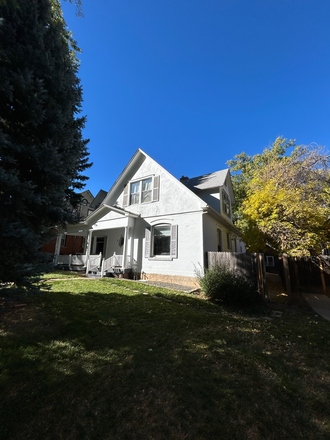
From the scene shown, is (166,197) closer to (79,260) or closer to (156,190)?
(156,190)

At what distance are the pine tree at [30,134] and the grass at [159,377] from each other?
1582 millimetres

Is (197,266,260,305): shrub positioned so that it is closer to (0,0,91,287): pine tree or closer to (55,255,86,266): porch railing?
(0,0,91,287): pine tree

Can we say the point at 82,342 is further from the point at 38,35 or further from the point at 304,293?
the point at 304,293

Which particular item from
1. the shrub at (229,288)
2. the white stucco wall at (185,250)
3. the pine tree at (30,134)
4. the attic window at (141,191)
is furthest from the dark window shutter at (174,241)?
the pine tree at (30,134)

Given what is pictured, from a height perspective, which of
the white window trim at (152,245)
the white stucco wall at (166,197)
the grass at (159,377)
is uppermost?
the white stucco wall at (166,197)

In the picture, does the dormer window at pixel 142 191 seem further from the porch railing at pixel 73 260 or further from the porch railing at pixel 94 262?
the porch railing at pixel 73 260

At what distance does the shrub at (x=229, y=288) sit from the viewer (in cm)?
709

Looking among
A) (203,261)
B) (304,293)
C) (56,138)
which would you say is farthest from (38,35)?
(304,293)

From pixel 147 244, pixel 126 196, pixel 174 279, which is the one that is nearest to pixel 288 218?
pixel 174 279

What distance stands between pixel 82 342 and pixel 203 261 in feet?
22.8

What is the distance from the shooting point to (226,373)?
2.93m

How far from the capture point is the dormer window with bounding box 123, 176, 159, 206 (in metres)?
12.2

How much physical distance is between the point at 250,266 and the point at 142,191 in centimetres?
816

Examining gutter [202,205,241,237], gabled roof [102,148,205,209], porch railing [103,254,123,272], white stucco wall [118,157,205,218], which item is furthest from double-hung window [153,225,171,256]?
gabled roof [102,148,205,209]
